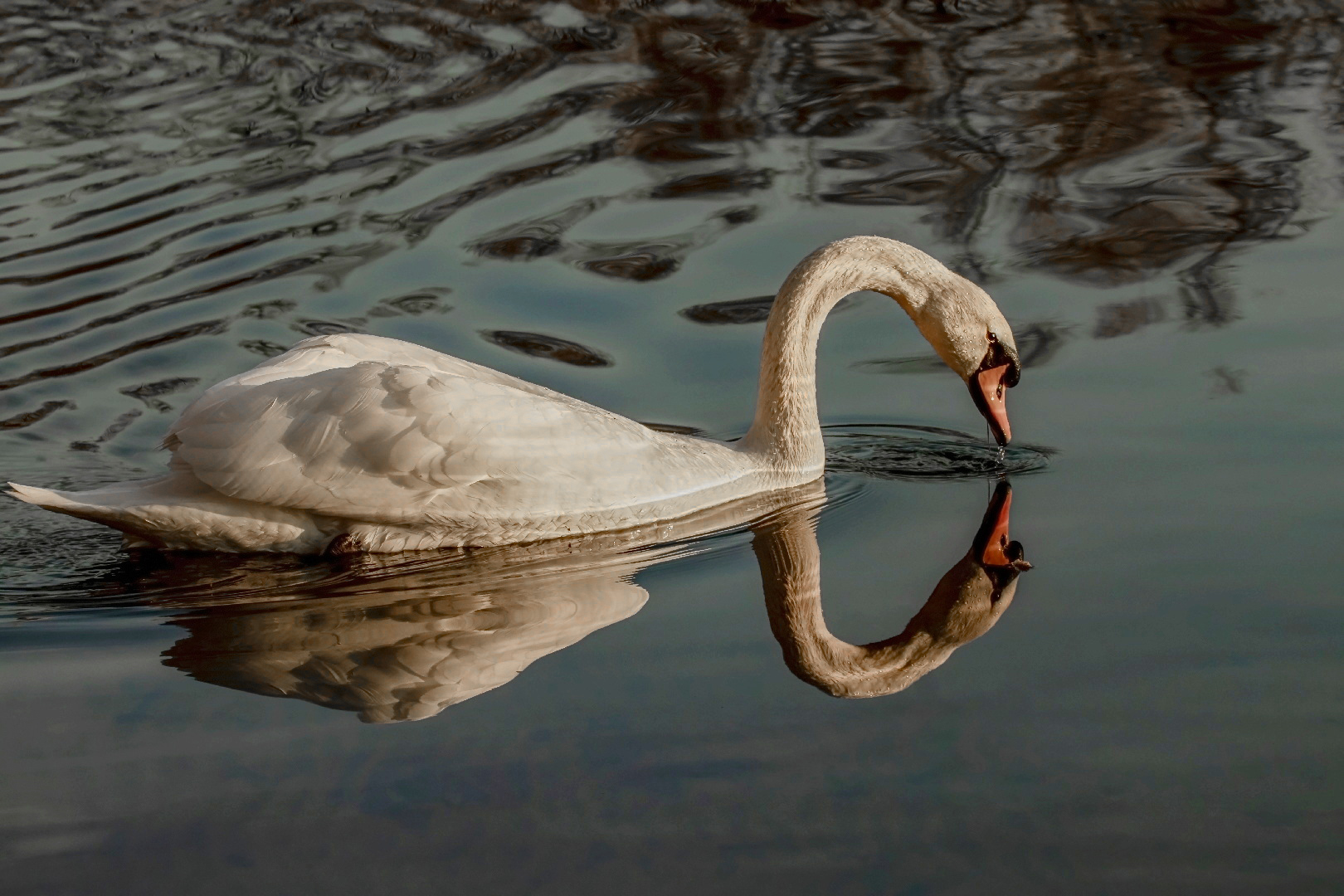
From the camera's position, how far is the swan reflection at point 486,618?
210 inches

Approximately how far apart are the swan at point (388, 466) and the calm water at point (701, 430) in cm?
19

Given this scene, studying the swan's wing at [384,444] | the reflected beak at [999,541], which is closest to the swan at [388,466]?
the swan's wing at [384,444]

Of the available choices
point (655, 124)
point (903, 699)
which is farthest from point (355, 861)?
point (655, 124)

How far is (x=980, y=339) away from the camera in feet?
24.1

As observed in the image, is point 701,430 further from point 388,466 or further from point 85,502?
point 85,502

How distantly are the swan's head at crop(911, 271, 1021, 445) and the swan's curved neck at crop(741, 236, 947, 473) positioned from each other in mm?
91

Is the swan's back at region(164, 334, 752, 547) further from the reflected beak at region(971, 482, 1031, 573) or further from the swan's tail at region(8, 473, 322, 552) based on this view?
the reflected beak at region(971, 482, 1031, 573)

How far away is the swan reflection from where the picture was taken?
534 cm

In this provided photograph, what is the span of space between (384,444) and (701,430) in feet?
7.15

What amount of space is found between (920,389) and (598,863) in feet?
14.6

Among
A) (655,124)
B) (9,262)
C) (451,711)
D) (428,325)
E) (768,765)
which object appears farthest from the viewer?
(655,124)

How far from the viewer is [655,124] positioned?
1275cm

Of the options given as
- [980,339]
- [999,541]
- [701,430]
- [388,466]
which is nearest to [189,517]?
[388,466]

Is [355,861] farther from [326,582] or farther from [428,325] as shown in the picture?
[428,325]
